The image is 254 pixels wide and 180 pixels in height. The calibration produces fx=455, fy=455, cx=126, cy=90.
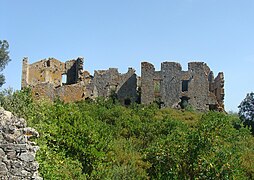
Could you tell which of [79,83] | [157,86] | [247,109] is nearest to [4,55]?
[79,83]

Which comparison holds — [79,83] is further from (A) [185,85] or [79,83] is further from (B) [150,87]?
(A) [185,85]

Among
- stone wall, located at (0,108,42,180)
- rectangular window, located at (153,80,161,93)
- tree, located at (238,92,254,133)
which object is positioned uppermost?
rectangular window, located at (153,80,161,93)

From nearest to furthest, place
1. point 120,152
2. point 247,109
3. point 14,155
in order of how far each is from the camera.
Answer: point 14,155 < point 120,152 < point 247,109

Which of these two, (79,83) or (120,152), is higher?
(79,83)

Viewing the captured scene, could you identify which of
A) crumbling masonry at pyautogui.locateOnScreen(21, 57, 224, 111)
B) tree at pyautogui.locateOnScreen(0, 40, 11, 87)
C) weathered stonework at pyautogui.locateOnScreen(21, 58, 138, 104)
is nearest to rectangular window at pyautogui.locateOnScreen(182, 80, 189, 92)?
crumbling masonry at pyautogui.locateOnScreen(21, 57, 224, 111)

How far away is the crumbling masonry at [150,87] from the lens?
42.0m

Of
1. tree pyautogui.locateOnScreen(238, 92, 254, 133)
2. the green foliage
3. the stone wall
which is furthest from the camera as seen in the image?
tree pyautogui.locateOnScreen(238, 92, 254, 133)

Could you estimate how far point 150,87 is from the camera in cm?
4194

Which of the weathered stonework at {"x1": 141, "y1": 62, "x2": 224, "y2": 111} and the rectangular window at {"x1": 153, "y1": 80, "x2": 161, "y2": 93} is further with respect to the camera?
the rectangular window at {"x1": 153, "y1": 80, "x2": 161, "y2": 93}

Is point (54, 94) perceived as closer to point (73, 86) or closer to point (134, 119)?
point (73, 86)

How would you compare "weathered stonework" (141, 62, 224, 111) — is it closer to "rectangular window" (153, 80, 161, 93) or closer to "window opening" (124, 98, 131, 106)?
"rectangular window" (153, 80, 161, 93)

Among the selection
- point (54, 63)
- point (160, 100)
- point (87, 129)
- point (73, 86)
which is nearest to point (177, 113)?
point (160, 100)

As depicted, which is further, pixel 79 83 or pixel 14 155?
pixel 79 83

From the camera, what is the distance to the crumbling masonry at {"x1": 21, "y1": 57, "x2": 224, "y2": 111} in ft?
138
